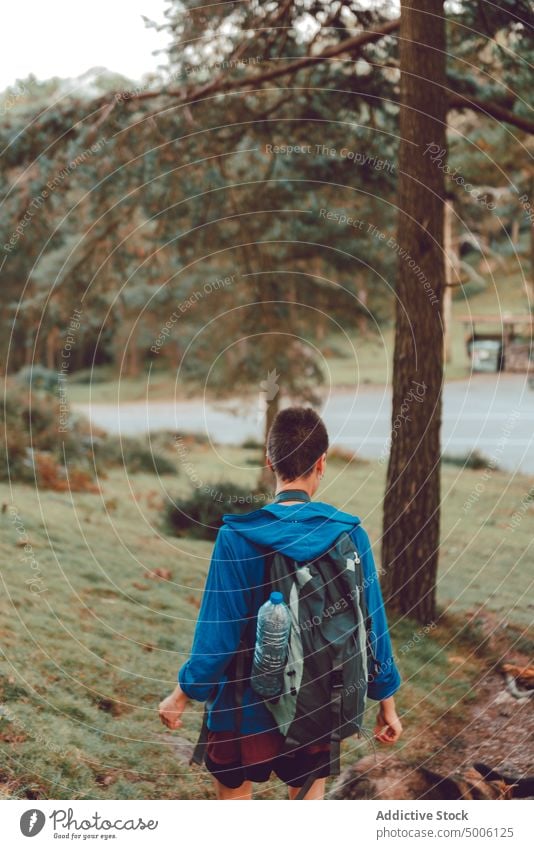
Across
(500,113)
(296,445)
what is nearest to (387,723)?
(296,445)

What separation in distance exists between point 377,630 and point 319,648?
0.27 metres

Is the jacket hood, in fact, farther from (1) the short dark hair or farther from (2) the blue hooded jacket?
(1) the short dark hair

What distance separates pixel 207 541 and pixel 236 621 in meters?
6.03

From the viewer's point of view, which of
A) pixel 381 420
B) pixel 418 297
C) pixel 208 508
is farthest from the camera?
pixel 381 420

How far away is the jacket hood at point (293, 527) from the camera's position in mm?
2699

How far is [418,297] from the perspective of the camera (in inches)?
217

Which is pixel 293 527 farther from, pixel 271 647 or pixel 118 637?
pixel 118 637

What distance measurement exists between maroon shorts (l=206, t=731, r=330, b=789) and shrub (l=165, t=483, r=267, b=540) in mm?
5592

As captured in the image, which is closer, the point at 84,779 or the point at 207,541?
the point at 84,779

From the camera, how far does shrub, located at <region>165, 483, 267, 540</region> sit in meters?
9.07

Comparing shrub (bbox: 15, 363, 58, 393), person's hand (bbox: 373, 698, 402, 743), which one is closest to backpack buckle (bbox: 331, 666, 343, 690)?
person's hand (bbox: 373, 698, 402, 743)
